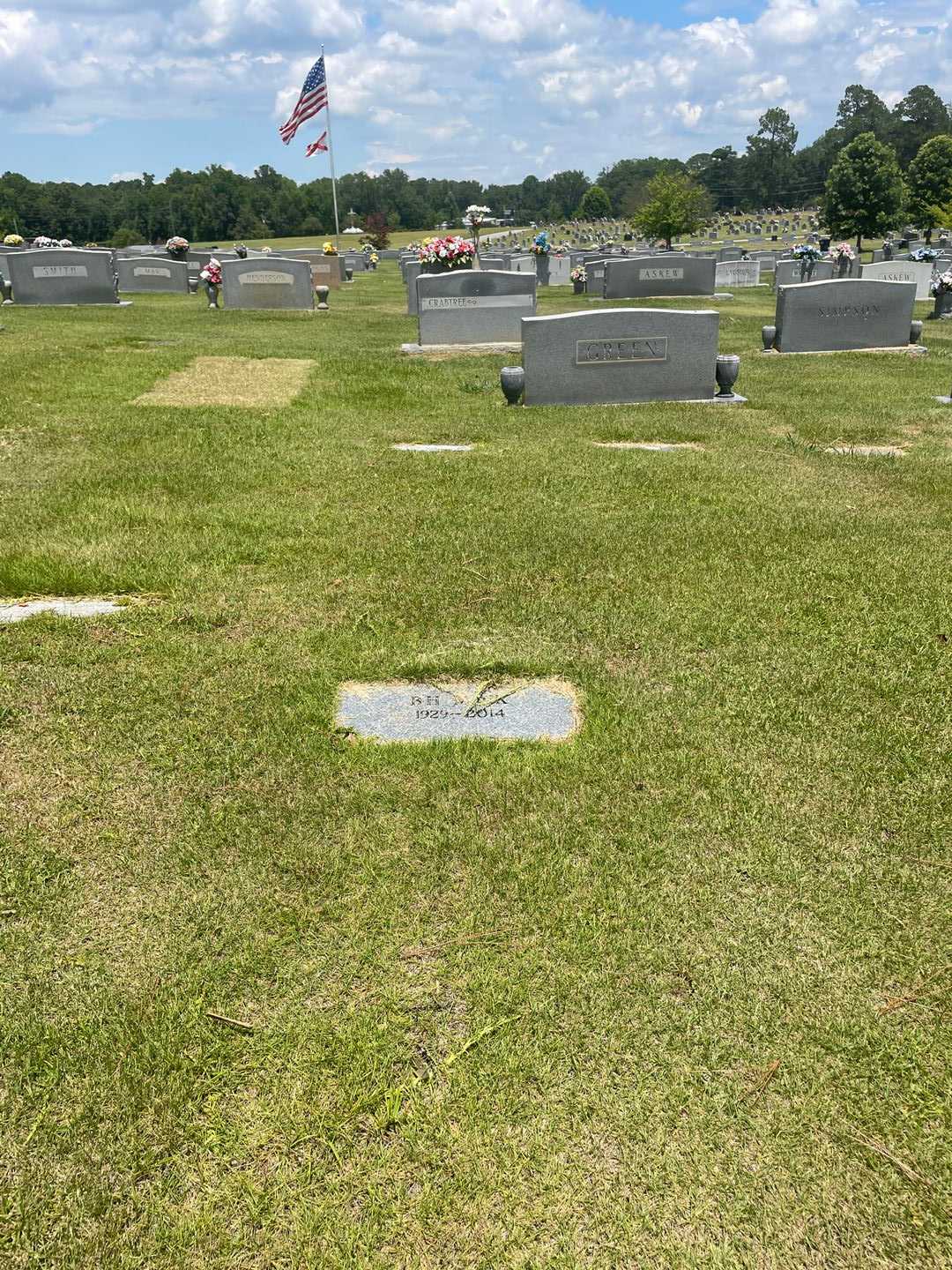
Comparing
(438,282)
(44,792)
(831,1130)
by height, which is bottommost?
(831,1130)

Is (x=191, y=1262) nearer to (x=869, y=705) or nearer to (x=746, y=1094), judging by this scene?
(x=746, y=1094)

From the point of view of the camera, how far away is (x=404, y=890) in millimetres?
2967

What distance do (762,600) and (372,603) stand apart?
2.25 metres

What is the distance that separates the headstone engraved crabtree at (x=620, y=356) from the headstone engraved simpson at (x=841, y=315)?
17.0 feet

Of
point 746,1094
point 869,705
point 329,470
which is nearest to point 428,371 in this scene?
point 329,470

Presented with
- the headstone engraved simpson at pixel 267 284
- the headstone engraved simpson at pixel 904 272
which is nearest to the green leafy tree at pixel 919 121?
the headstone engraved simpson at pixel 904 272

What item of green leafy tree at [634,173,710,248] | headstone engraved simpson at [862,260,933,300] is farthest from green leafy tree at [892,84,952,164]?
headstone engraved simpson at [862,260,933,300]

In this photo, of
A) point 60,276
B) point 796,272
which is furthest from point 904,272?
point 60,276

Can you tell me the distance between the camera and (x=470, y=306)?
15891 millimetres

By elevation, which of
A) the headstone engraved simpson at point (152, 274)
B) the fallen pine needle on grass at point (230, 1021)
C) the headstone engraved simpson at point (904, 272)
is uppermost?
the headstone engraved simpson at point (152, 274)

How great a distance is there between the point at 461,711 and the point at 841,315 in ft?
46.8

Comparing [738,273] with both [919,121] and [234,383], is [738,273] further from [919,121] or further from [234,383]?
[919,121]

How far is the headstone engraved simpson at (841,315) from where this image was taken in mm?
15367

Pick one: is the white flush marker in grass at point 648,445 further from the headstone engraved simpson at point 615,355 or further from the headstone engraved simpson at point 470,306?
the headstone engraved simpson at point 470,306
